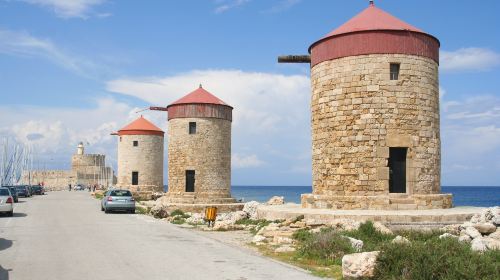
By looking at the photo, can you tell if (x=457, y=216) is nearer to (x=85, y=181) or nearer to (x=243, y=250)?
(x=243, y=250)

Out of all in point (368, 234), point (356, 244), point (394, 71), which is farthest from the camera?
point (394, 71)

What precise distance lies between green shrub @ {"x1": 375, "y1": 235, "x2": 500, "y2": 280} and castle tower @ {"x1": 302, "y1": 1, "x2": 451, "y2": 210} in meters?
8.18

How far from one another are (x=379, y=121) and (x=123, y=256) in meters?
9.94

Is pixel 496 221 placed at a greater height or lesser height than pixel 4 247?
greater

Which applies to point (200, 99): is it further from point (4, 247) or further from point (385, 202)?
point (4, 247)

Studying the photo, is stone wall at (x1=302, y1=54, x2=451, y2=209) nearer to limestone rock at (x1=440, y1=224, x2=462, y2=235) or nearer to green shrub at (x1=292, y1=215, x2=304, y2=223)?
green shrub at (x1=292, y1=215, x2=304, y2=223)

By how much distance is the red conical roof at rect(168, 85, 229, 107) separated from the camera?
1273 inches

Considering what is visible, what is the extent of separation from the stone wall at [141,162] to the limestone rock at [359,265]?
37219 mm

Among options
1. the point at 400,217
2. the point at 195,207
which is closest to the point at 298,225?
the point at 400,217

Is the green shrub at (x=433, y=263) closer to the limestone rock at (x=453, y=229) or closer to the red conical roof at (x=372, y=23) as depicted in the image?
the limestone rock at (x=453, y=229)

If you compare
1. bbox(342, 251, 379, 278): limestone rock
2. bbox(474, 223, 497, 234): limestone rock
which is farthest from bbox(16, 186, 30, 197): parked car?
bbox(342, 251, 379, 278): limestone rock

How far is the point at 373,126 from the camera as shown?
17172 mm

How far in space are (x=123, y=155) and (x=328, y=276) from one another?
38.5 meters

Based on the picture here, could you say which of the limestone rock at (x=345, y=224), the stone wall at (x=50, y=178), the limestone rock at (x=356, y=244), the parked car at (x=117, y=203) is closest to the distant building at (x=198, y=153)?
the parked car at (x=117, y=203)
